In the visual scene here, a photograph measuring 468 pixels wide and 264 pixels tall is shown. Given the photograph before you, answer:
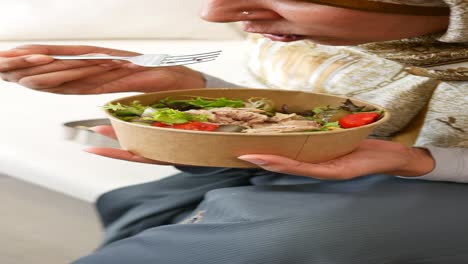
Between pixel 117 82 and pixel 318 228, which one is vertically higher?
pixel 117 82

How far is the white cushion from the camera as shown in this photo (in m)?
1.43

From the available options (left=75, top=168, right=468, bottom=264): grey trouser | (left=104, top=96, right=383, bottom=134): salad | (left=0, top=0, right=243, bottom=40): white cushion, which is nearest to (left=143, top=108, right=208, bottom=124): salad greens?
(left=104, top=96, right=383, bottom=134): salad

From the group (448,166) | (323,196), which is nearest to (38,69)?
(323,196)

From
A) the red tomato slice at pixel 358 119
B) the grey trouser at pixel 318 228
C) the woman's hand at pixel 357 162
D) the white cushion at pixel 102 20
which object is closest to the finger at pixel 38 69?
the woman's hand at pixel 357 162

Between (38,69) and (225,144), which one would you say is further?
(38,69)

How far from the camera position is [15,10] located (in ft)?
4.67

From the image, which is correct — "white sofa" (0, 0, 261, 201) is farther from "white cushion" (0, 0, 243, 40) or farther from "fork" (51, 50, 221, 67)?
"fork" (51, 50, 221, 67)

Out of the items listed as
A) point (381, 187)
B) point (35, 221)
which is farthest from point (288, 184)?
point (35, 221)

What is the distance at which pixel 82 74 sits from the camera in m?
0.84

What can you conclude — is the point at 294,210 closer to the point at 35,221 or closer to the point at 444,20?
the point at 444,20

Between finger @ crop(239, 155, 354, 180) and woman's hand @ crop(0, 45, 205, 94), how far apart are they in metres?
0.28

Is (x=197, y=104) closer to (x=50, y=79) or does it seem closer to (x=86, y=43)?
(x=50, y=79)

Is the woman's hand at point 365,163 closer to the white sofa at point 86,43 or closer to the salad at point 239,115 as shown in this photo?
the salad at point 239,115

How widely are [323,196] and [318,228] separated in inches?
2.3
